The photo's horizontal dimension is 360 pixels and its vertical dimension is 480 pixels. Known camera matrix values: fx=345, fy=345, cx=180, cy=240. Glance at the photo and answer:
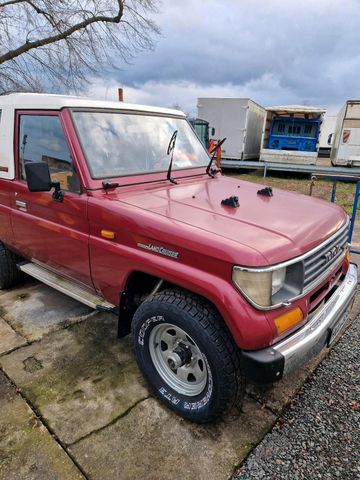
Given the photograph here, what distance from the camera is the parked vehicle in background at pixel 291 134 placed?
14.3 m

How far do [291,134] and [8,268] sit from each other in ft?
46.9

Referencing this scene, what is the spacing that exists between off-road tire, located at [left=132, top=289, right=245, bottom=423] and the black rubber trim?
14 cm

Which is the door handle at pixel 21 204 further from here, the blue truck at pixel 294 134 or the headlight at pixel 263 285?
the blue truck at pixel 294 134

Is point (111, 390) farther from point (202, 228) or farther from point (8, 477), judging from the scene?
point (202, 228)

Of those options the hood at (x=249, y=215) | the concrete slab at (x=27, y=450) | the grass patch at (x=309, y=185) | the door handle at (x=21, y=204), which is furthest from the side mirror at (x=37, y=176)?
the grass patch at (x=309, y=185)

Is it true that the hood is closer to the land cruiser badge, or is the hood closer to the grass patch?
the land cruiser badge

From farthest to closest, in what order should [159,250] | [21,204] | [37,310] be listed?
[37,310] → [21,204] → [159,250]

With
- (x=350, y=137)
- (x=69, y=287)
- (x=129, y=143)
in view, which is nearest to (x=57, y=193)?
(x=129, y=143)

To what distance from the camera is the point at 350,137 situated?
13.9 m

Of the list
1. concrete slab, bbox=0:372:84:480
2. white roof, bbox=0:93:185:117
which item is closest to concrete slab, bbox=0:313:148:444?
concrete slab, bbox=0:372:84:480

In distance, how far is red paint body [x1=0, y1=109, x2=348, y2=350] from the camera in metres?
1.97

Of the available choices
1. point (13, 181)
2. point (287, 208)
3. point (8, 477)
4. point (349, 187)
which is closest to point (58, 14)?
point (349, 187)

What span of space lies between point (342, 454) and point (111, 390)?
5.36 ft

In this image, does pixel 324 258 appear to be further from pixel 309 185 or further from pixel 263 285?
pixel 309 185
